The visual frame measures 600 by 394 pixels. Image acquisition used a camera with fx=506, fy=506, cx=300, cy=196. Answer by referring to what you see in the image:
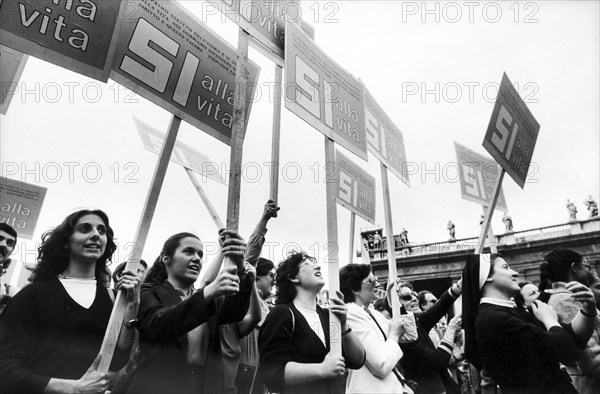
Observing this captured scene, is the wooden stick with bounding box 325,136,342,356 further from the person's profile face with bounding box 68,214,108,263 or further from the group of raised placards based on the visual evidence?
the person's profile face with bounding box 68,214,108,263

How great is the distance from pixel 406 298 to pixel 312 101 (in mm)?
2138

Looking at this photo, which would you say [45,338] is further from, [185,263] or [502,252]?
[502,252]

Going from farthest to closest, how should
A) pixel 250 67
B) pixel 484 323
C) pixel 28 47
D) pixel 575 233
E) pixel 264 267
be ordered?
pixel 575 233, pixel 264 267, pixel 250 67, pixel 484 323, pixel 28 47

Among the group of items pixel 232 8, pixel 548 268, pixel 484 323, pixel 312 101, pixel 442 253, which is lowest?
pixel 484 323

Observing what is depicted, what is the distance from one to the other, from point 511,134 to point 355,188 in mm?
1690

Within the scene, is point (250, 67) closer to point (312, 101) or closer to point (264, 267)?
point (312, 101)

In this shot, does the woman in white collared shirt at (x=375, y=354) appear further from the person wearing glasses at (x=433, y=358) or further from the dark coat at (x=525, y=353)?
the dark coat at (x=525, y=353)

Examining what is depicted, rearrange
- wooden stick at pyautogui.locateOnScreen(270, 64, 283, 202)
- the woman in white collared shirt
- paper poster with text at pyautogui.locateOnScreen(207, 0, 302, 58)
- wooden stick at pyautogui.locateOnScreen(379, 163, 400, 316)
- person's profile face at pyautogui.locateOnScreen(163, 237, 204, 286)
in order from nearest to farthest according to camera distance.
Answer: person's profile face at pyautogui.locateOnScreen(163, 237, 204, 286)
paper poster with text at pyautogui.locateOnScreen(207, 0, 302, 58)
the woman in white collared shirt
wooden stick at pyautogui.locateOnScreen(270, 64, 283, 202)
wooden stick at pyautogui.locateOnScreen(379, 163, 400, 316)

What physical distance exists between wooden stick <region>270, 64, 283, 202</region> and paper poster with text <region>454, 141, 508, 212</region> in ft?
8.89

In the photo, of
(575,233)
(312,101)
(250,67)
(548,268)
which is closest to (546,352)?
(548,268)

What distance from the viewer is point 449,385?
155 inches

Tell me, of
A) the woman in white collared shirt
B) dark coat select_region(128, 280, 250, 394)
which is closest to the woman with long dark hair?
dark coat select_region(128, 280, 250, 394)

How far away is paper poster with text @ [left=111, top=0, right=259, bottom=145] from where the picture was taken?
2723 millimetres

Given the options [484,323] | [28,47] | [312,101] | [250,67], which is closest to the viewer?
[28,47]
